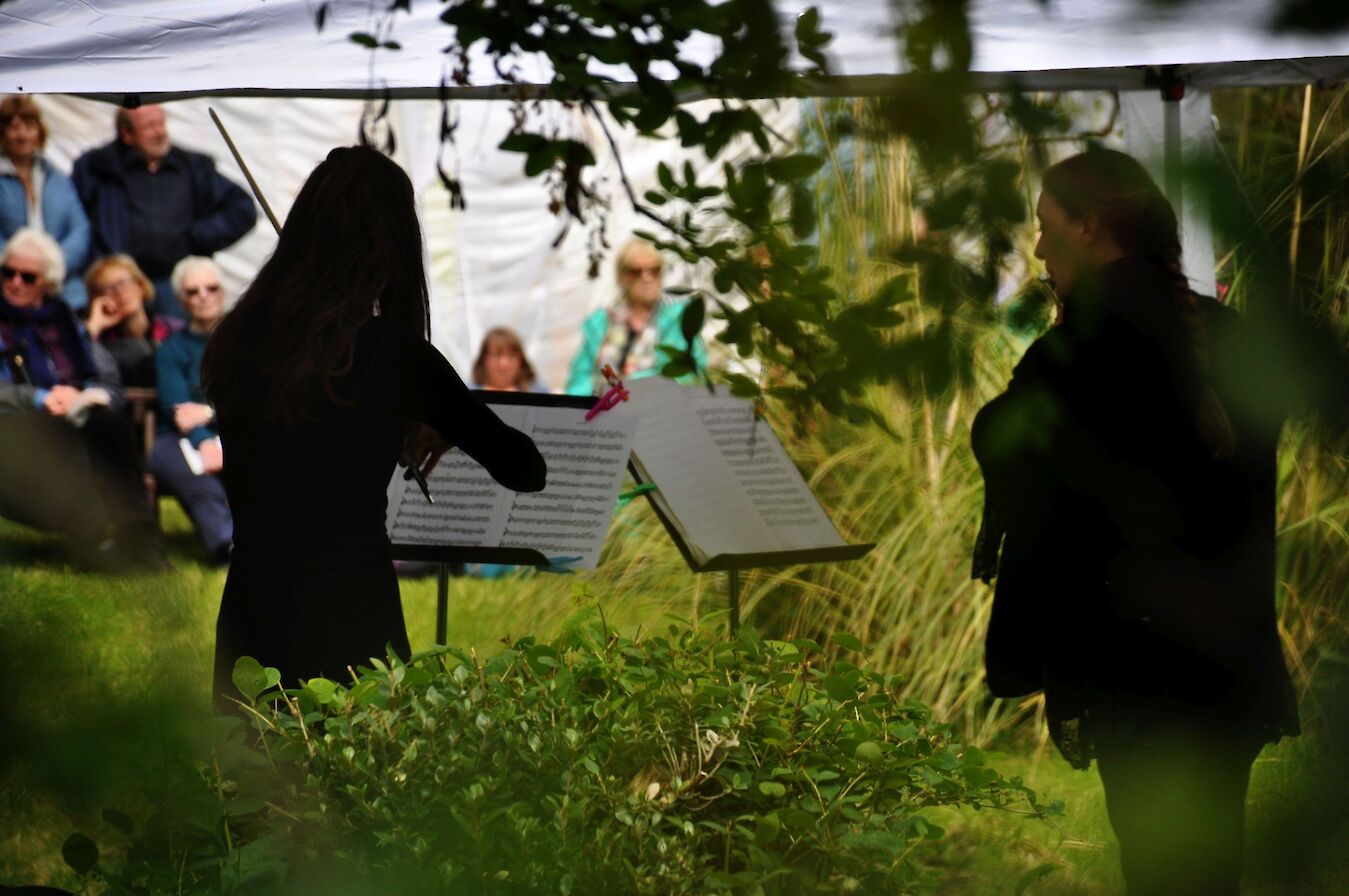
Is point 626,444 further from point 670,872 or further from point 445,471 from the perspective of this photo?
point 670,872

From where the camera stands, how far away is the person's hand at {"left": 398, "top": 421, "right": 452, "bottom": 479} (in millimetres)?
3125

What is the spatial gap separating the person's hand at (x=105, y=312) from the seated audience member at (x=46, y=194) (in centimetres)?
6

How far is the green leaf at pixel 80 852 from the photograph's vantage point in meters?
0.69

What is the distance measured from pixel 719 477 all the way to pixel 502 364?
4.45 m

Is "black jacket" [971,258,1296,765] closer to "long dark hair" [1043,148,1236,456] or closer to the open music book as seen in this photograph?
"long dark hair" [1043,148,1236,456]

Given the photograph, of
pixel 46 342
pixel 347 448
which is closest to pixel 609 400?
pixel 347 448

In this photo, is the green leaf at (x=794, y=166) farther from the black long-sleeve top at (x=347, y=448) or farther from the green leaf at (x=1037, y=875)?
the black long-sleeve top at (x=347, y=448)

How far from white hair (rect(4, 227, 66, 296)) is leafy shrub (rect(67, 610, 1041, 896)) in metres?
5.46

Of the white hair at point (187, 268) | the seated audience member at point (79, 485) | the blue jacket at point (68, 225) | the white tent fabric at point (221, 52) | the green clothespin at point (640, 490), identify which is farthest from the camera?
the white hair at point (187, 268)

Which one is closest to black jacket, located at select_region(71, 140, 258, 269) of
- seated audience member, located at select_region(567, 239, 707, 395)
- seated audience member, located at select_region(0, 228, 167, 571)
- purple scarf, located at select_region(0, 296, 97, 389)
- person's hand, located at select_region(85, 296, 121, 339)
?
person's hand, located at select_region(85, 296, 121, 339)

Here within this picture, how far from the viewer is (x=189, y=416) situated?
6980 mm

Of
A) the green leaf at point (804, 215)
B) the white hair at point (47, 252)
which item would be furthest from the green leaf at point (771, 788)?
the white hair at point (47, 252)

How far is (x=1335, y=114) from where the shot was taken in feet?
2.06

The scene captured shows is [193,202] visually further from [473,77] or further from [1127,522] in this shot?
[1127,522]
